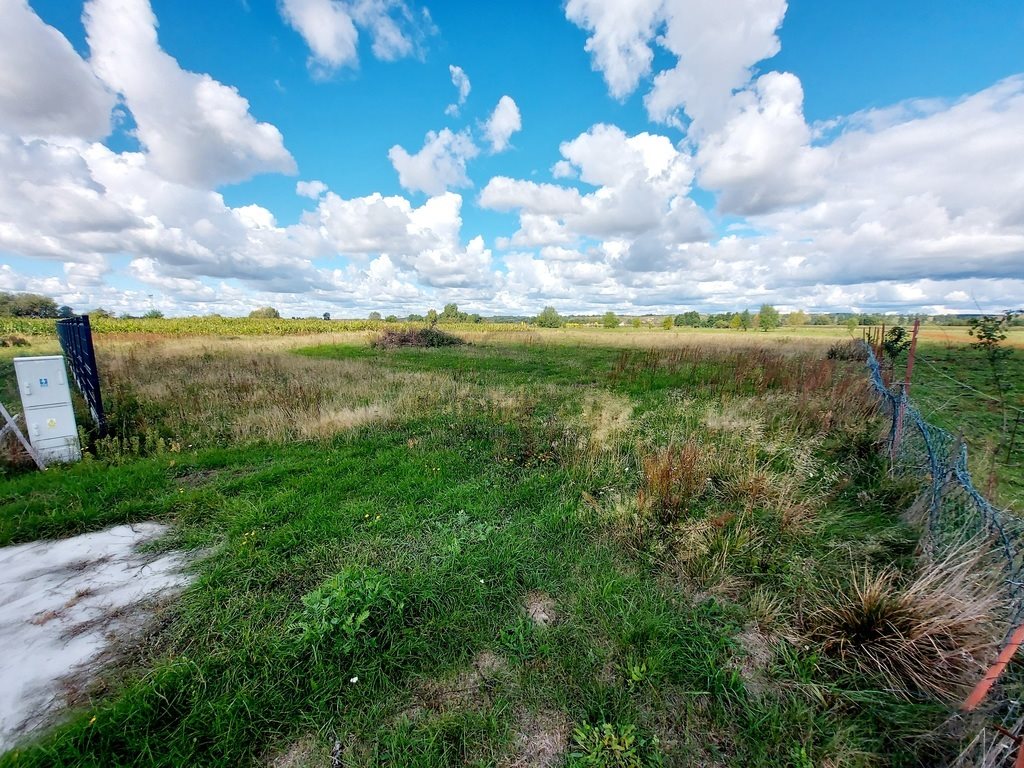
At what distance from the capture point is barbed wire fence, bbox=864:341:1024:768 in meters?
1.92

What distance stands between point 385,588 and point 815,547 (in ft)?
13.3

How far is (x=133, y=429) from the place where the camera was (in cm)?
699

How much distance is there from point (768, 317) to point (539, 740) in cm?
9050

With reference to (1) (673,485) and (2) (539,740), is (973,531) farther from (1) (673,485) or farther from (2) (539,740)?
(2) (539,740)

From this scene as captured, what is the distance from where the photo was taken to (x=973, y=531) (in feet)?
10.3

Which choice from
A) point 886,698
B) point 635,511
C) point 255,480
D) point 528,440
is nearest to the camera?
point 886,698

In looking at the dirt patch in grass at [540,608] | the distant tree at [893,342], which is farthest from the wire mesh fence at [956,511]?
the distant tree at [893,342]

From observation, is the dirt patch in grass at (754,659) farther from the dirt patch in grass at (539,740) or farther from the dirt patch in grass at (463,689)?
the dirt patch in grass at (463,689)

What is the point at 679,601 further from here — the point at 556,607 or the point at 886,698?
the point at 886,698

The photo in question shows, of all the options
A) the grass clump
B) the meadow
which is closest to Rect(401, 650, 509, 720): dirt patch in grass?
the meadow

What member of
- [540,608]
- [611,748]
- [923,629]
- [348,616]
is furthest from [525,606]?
[923,629]

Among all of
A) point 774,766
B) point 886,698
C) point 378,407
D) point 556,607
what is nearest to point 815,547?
point 886,698

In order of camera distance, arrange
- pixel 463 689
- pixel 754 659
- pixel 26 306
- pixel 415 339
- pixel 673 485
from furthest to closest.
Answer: pixel 26 306 < pixel 415 339 < pixel 673 485 < pixel 754 659 < pixel 463 689

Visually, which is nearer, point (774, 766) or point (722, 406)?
point (774, 766)
